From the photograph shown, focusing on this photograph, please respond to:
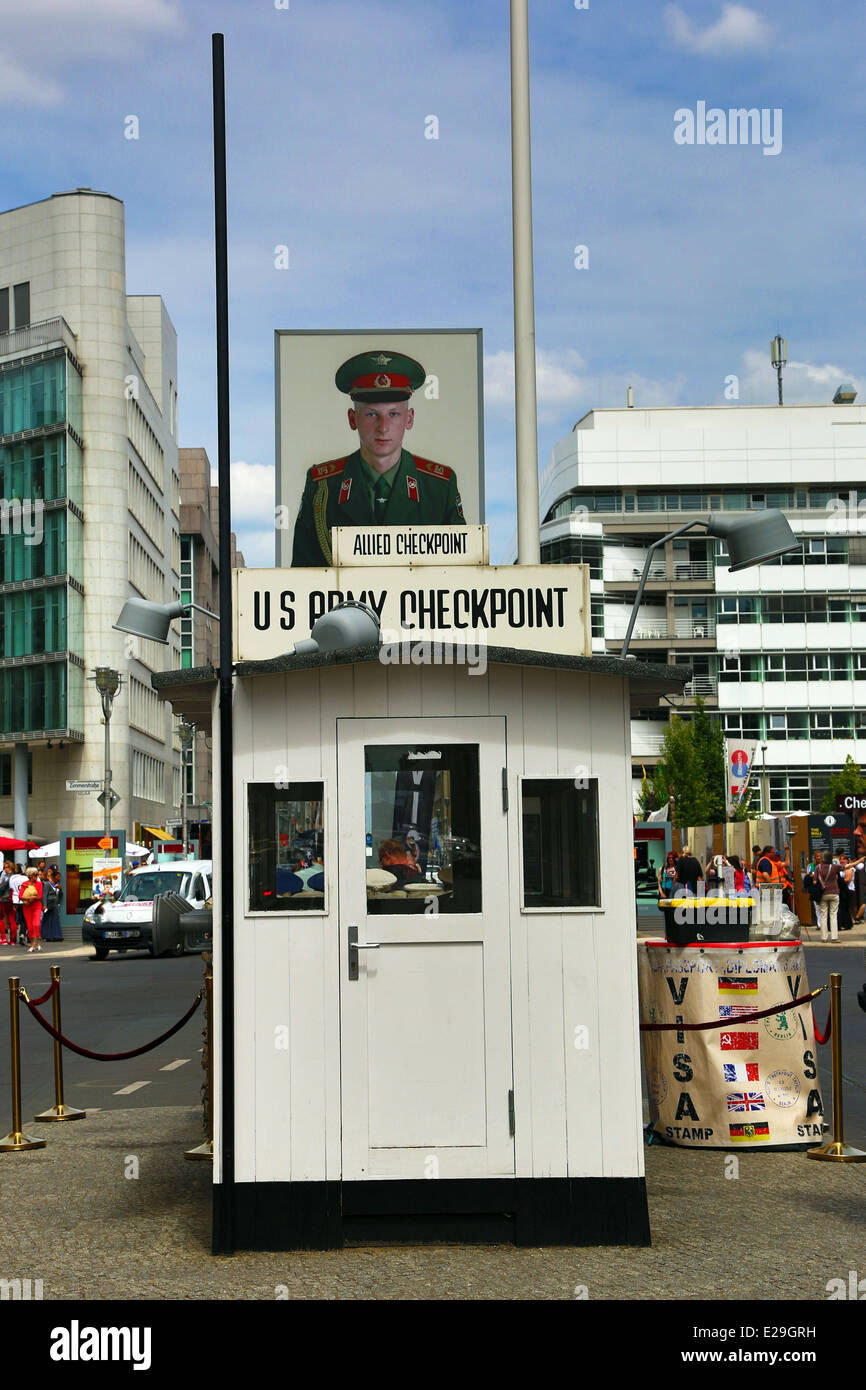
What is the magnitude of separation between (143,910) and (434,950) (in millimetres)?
24869

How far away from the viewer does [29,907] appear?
3497 cm

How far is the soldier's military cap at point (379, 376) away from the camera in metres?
13.7

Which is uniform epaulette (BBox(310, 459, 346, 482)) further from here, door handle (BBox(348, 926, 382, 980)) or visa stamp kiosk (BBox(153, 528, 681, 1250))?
door handle (BBox(348, 926, 382, 980))

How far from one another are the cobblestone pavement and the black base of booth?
76mm

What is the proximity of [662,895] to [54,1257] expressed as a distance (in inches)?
1240

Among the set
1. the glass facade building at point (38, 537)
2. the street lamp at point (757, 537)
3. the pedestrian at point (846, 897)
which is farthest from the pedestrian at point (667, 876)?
the glass facade building at point (38, 537)

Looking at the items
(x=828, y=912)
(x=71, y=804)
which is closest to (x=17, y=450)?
(x=71, y=804)

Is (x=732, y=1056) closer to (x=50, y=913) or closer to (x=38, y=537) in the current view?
(x=50, y=913)

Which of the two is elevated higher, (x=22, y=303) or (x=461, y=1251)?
(x=22, y=303)

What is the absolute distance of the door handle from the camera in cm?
732

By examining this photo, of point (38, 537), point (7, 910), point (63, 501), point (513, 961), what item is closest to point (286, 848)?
point (513, 961)

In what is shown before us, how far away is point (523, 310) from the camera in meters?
14.0

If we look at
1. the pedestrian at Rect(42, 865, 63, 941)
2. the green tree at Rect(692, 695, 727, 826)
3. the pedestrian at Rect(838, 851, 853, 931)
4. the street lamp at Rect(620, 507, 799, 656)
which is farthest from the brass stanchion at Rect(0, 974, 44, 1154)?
the green tree at Rect(692, 695, 727, 826)
